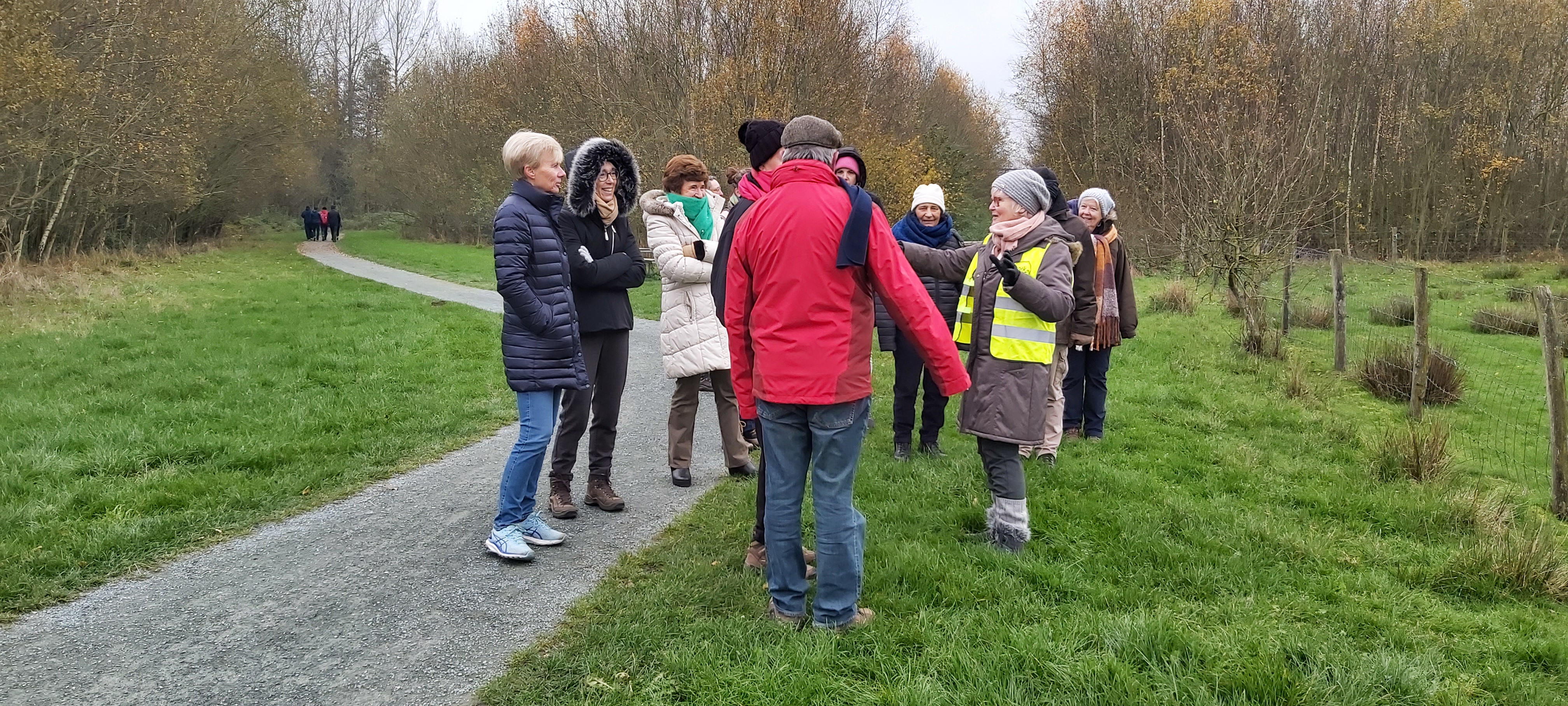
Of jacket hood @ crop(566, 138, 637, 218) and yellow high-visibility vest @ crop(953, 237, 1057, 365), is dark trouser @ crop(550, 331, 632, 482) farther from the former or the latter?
yellow high-visibility vest @ crop(953, 237, 1057, 365)

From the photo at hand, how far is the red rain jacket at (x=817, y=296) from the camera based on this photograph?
10.6 feet

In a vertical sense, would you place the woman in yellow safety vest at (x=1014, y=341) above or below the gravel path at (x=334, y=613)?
above

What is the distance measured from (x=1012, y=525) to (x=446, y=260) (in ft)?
91.0

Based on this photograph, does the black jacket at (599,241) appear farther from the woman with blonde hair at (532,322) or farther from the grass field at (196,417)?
the grass field at (196,417)

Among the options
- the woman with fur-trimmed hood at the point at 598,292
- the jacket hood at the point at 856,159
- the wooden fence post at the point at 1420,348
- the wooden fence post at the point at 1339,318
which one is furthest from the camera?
the wooden fence post at the point at 1339,318

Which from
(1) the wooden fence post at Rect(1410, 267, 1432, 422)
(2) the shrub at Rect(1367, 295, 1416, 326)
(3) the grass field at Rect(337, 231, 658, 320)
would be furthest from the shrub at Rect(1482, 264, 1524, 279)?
(3) the grass field at Rect(337, 231, 658, 320)

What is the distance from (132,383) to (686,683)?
8.01 metres

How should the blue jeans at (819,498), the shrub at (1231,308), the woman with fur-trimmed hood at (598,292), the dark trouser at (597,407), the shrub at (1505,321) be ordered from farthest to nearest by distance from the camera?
the shrub at (1231,308) → the shrub at (1505,321) → the dark trouser at (597,407) → the woman with fur-trimmed hood at (598,292) → the blue jeans at (819,498)

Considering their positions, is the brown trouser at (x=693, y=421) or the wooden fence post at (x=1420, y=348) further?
the wooden fence post at (x=1420, y=348)

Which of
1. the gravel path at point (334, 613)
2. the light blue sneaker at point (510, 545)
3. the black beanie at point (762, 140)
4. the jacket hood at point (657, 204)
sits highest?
the black beanie at point (762, 140)

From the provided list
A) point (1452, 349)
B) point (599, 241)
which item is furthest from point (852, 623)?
point (1452, 349)

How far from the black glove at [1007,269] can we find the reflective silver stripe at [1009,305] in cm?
22

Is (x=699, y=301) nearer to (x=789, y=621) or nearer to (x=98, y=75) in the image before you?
(x=789, y=621)

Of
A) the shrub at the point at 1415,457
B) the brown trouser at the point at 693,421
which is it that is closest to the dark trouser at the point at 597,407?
A: the brown trouser at the point at 693,421
